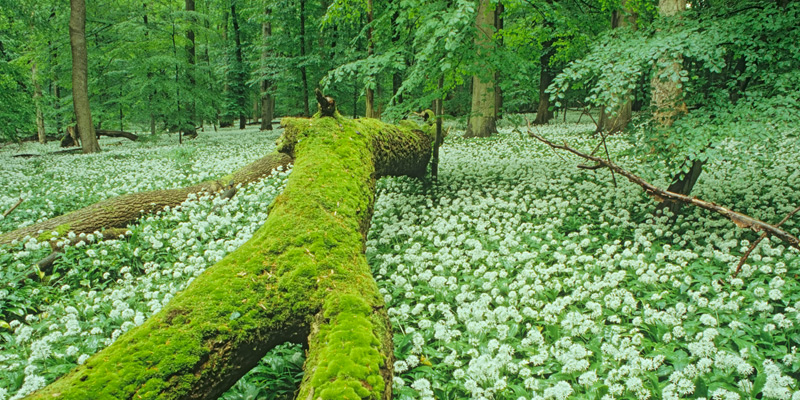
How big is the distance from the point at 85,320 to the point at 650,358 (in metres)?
5.32

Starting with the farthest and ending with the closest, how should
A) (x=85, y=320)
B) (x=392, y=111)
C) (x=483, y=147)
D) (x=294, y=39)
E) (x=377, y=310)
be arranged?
(x=294, y=39) → (x=483, y=147) → (x=392, y=111) → (x=85, y=320) → (x=377, y=310)

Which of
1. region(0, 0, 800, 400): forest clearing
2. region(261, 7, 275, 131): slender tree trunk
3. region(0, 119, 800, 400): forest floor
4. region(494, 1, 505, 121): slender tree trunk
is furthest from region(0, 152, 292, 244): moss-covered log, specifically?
region(261, 7, 275, 131): slender tree trunk

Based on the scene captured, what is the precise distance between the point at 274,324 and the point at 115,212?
17.2ft

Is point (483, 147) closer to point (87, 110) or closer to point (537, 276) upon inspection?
point (537, 276)

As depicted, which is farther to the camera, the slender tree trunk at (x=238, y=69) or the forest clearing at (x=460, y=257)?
the slender tree trunk at (x=238, y=69)

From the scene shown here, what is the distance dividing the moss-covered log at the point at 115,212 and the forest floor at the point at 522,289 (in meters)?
0.28

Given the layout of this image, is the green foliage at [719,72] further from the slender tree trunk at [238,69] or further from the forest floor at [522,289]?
the slender tree trunk at [238,69]

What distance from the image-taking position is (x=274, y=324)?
2615 mm

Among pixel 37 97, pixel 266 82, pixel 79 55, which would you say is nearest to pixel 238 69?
pixel 266 82

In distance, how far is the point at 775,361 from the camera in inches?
112

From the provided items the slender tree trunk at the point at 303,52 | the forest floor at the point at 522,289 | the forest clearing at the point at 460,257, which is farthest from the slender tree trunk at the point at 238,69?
the forest floor at the point at 522,289

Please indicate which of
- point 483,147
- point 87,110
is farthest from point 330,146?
point 87,110

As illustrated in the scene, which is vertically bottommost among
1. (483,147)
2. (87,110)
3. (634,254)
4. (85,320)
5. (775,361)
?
(85,320)

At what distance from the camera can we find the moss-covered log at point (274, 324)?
208 centimetres
